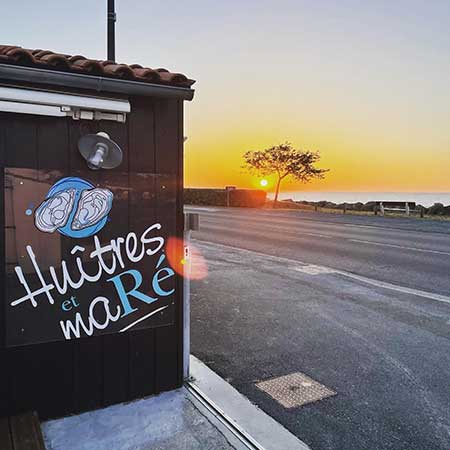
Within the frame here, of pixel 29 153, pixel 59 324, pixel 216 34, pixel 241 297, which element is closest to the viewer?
pixel 29 153

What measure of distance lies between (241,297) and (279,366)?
256 centimetres

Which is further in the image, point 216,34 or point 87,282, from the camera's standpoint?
point 216,34

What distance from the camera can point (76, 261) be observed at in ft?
9.52

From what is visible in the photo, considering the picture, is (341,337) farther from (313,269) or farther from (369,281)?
(313,269)

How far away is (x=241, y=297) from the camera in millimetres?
6500

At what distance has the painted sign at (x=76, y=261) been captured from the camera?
2.73 metres

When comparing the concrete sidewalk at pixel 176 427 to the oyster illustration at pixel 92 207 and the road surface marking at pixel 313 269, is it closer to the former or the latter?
the oyster illustration at pixel 92 207

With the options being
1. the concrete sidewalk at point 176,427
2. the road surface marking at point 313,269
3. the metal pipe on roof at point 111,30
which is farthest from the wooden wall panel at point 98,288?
the road surface marking at point 313,269

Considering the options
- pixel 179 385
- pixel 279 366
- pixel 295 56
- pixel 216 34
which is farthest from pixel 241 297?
pixel 295 56

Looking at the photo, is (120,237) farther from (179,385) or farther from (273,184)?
(273,184)

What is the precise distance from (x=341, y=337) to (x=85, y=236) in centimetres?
324

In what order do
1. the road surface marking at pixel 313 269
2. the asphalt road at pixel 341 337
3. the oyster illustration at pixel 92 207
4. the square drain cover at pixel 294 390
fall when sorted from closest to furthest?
the oyster illustration at pixel 92 207 < the asphalt road at pixel 341 337 < the square drain cover at pixel 294 390 < the road surface marking at pixel 313 269

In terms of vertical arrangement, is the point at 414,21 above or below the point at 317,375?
above

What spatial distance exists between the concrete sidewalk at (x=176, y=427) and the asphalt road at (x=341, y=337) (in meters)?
0.22
